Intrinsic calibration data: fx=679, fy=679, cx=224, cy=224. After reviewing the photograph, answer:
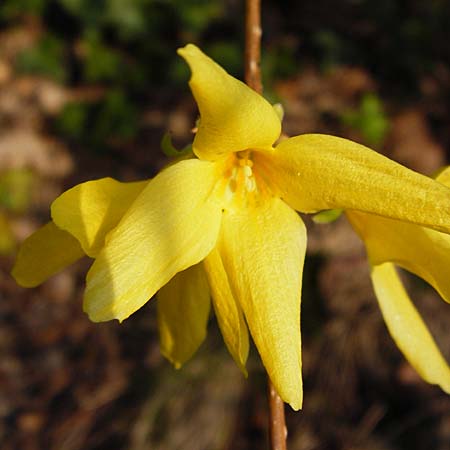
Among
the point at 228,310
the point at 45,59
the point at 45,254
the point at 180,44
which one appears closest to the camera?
the point at 228,310

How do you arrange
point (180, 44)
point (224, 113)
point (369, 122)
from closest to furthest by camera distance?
point (224, 113), point (369, 122), point (180, 44)

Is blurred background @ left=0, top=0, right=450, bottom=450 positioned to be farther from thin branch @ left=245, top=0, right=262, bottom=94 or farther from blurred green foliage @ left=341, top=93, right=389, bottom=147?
thin branch @ left=245, top=0, right=262, bottom=94

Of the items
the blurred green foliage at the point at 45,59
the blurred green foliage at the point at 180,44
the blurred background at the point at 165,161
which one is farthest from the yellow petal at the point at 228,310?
the blurred green foliage at the point at 45,59

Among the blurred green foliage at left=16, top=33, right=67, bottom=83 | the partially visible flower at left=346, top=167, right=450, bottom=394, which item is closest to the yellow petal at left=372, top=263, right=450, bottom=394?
the partially visible flower at left=346, top=167, right=450, bottom=394

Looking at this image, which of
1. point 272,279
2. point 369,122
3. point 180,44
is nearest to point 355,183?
point 272,279

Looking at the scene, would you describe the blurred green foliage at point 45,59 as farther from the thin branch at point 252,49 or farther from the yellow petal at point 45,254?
the yellow petal at point 45,254

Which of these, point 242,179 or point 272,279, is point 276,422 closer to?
point 272,279
